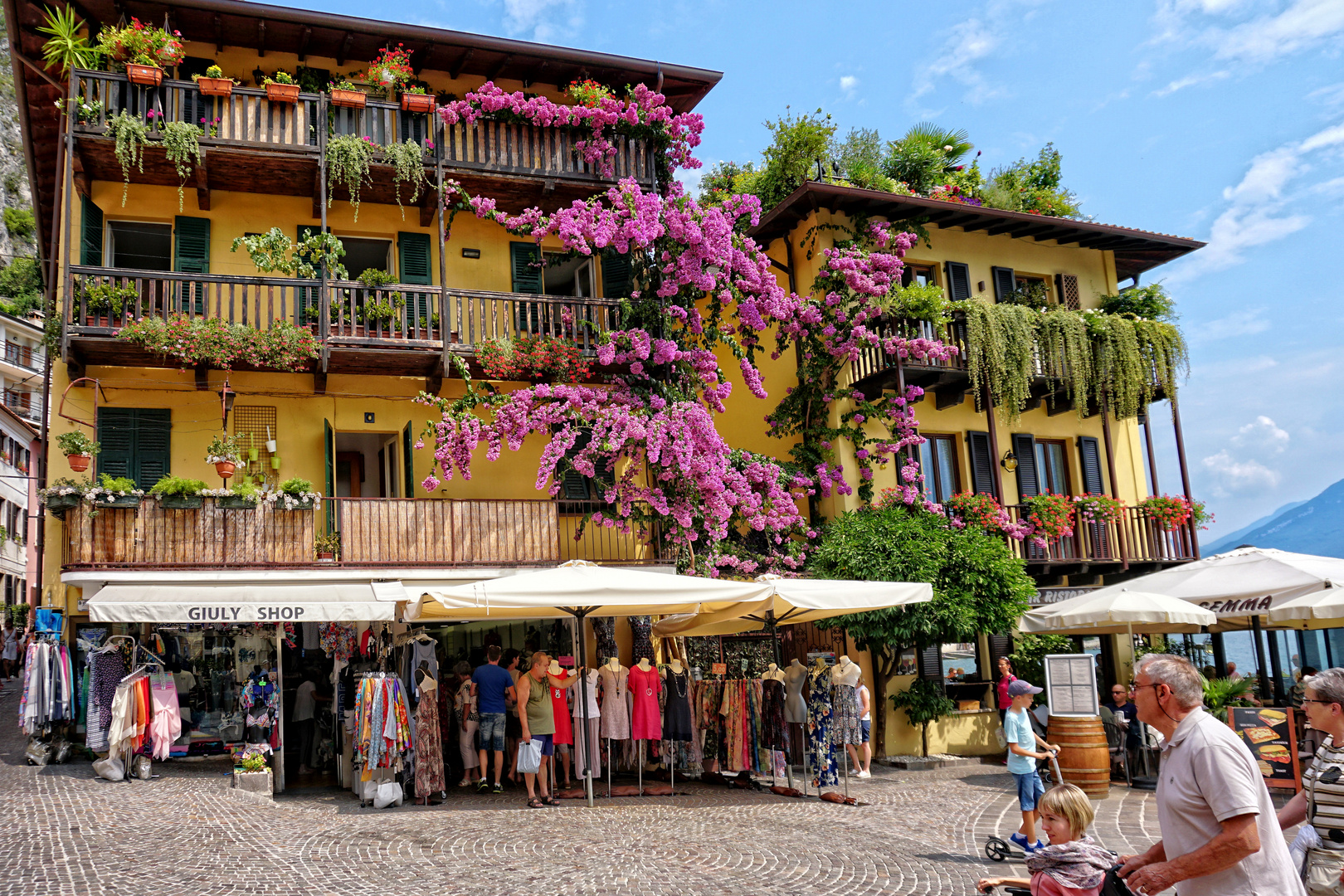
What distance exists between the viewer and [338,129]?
53.9ft

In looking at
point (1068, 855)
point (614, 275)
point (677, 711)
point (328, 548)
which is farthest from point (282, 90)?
point (1068, 855)

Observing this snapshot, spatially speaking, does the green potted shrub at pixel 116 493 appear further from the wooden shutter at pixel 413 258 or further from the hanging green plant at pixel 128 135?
the wooden shutter at pixel 413 258

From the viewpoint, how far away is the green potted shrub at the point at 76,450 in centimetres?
1399

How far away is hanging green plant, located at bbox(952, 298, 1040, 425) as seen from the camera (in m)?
19.1

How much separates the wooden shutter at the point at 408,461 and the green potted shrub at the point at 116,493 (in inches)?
152

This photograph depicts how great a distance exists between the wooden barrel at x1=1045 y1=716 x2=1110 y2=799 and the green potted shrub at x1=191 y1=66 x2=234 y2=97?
14.3 meters

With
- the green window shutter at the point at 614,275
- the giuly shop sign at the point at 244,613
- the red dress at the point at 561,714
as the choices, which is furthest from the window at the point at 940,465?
the giuly shop sign at the point at 244,613

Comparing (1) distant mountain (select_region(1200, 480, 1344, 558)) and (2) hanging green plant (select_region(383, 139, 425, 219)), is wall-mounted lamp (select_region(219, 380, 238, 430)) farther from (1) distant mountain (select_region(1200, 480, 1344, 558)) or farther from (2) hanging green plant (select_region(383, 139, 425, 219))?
(1) distant mountain (select_region(1200, 480, 1344, 558))

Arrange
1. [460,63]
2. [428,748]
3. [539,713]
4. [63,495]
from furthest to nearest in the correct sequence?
1. [460,63]
2. [63,495]
3. [539,713]
4. [428,748]

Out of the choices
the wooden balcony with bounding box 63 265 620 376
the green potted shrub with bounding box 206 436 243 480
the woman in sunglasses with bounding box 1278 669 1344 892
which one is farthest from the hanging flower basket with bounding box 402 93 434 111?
the woman in sunglasses with bounding box 1278 669 1344 892

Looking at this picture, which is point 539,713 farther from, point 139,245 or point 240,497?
point 139,245

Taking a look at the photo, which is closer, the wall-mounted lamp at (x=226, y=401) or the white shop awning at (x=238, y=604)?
the white shop awning at (x=238, y=604)

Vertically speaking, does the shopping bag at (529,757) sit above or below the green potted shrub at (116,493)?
below

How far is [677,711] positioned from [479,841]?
4210 mm
